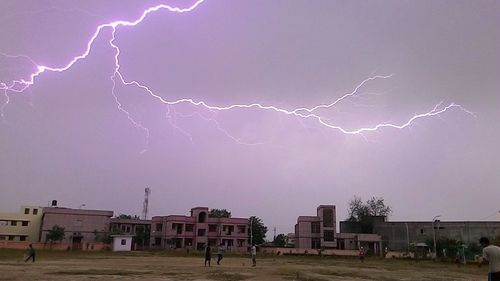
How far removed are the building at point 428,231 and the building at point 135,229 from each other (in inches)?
1623

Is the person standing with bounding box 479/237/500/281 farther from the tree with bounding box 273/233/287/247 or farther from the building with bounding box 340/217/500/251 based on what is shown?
the tree with bounding box 273/233/287/247

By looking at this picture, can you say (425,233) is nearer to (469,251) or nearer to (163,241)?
(469,251)

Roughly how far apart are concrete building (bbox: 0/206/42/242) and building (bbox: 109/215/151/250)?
12.2 metres

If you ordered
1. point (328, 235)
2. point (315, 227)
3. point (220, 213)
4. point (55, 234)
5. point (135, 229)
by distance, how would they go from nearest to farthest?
point (55, 234)
point (328, 235)
point (315, 227)
point (135, 229)
point (220, 213)

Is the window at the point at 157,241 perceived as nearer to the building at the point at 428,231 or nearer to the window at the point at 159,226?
the window at the point at 159,226

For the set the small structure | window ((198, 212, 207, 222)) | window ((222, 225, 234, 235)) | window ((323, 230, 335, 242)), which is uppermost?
window ((198, 212, 207, 222))

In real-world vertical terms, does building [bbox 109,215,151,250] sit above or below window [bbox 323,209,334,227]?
below

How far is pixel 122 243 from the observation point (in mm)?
69312

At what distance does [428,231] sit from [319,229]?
18481mm

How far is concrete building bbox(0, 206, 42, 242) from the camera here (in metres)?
77.3

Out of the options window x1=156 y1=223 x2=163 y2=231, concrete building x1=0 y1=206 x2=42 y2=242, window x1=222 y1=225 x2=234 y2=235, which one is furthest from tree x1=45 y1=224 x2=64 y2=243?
window x1=222 y1=225 x2=234 y2=235

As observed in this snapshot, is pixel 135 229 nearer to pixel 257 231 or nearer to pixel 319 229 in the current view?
pixel 257 231

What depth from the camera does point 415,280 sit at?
2275 centimetres

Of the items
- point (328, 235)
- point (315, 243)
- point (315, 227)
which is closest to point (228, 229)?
point (315, 227)
